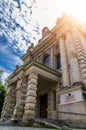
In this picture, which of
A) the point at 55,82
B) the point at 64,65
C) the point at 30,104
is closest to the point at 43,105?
the point at 55,82

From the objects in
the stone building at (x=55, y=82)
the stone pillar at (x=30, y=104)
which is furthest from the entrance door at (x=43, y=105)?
the stone pillar at (x=30, y=104)

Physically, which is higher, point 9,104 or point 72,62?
point 72,62

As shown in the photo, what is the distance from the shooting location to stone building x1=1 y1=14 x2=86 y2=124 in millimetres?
10742

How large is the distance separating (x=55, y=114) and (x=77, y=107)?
6.93 ft

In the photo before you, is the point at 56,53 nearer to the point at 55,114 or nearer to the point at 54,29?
the point at 54,29

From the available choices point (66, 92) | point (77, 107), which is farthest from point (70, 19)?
point (77, 107)

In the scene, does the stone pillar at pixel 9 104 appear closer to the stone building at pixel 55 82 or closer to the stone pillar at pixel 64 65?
the stone building at pixel 55 82

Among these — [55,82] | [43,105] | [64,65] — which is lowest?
[43,105]

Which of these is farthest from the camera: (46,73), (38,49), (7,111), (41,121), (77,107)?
(38,49)

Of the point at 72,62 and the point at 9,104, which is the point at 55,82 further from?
the point at 9,104

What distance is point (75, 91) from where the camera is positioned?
1129 centimetres

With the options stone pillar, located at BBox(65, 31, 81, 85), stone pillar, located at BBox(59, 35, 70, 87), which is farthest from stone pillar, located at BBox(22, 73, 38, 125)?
stone pillar, located at BBox(65, 31, 81, 85)

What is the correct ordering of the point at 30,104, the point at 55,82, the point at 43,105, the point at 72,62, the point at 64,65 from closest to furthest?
1. the point at 30,104
2. the point at 72,62
3. the point at 64,65
4. the point at 55,82
5. the point at 43,105

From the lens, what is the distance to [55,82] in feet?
48.2
